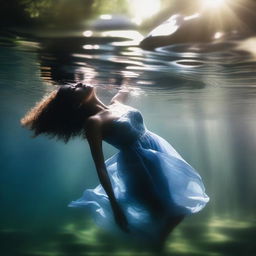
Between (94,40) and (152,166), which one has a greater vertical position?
(94,40)

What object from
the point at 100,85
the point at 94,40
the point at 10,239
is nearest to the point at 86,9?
the point at 94,40

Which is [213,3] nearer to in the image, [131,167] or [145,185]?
[131,167]

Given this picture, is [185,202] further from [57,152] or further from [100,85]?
[57,152]

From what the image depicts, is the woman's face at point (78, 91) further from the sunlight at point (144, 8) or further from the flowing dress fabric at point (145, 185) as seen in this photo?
the sunlight at point (144, 8)

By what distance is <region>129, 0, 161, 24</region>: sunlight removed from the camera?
3.73m

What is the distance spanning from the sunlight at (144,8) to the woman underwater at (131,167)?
137 cm

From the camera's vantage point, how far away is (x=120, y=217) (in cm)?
479

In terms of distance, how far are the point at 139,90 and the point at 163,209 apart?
12021mm

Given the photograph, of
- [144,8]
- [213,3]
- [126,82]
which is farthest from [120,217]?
[126,82]

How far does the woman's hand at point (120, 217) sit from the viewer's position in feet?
15.6

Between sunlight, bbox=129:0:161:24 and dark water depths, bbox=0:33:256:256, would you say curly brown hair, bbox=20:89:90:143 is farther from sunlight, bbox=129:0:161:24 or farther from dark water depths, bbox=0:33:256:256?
dark water depths, bbox=0:33:256:256

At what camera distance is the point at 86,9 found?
371 centimetres

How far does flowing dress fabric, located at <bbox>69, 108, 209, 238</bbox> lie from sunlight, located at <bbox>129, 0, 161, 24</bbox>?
147 cm

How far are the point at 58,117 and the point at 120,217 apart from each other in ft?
5.39
